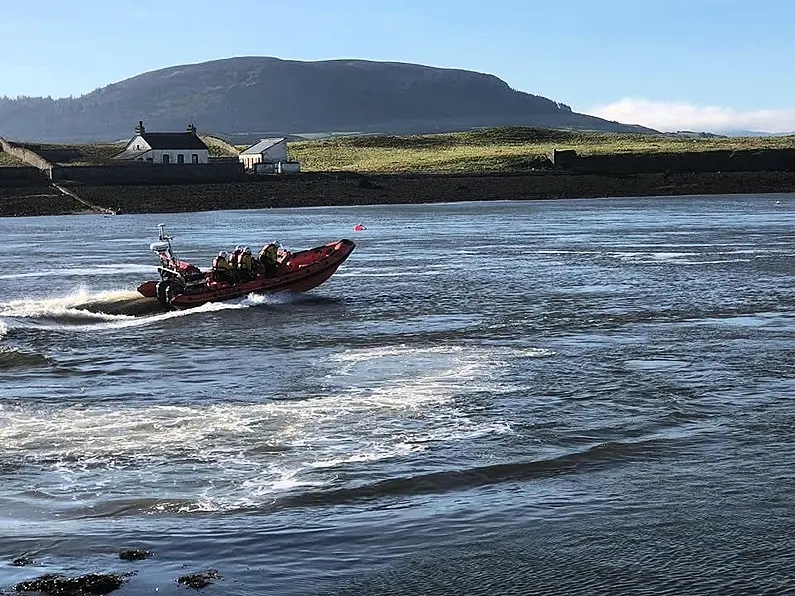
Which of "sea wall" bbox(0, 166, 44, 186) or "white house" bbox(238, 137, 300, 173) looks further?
"white house" bbox(238, 137, 300, 173)

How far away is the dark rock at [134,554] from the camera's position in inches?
419

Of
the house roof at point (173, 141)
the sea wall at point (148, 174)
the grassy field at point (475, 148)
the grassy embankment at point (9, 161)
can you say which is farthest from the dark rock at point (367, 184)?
the grassy embankment at point (9, 161)

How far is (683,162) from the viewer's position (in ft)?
292

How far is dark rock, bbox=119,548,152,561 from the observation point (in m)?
10.6

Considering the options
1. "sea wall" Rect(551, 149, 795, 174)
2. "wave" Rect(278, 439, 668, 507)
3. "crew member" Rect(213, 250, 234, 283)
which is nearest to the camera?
"wave" Rect(278, 439, 668, 507)

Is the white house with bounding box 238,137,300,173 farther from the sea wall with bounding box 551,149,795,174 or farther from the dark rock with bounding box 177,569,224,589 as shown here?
the dark rock with bounding box 177,569,224,589

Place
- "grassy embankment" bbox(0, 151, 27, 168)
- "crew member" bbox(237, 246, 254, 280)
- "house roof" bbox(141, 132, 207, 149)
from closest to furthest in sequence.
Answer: "crew member" bbox(237, 246, 254, 280) → "grassy embankment" bbox(0, 151, 27, 168) → "house roof" bbox(141, 132, 207, 149)

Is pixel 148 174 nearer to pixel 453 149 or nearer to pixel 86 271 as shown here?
pixel 86 271

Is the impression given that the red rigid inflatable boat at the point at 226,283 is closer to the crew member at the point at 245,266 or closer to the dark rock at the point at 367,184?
the crew member at the point at 245,266

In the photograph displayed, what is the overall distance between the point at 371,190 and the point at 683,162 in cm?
2322

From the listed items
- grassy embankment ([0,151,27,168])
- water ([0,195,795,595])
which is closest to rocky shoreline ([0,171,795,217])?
grassy embankment ([0,151,27,168])

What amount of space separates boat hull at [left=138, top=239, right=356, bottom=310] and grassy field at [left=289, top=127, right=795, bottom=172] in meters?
59.0

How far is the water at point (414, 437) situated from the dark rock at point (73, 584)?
0.14 m

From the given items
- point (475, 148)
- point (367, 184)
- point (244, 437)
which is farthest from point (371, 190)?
point (244, 437)
